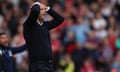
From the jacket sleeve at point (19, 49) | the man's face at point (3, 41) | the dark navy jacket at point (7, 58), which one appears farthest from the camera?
the jacket sleeve at point (19, 49)

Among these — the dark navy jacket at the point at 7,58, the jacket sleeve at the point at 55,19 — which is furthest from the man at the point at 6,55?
the jacket sleeve at the point at 55,19

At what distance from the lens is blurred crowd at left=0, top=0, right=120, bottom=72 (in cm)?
1805

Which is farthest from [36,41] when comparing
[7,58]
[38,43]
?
[7,58]

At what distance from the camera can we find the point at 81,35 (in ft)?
63.7

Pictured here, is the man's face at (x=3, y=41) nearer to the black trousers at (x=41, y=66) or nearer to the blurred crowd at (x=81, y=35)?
the black trousers at (x=41, y=66)

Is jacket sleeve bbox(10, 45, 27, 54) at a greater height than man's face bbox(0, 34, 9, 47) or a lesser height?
lesser

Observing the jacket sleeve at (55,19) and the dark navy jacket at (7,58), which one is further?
the dark navy jacket at (7,58)

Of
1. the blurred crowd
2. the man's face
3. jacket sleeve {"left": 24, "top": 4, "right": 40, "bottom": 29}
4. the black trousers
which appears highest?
jacket sleeve {"left": 24, "top": 4, "right": 40, "bottom": 29}

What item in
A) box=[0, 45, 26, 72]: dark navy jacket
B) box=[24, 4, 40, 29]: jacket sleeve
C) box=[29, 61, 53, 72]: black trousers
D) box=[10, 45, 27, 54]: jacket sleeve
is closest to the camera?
box=[24, 4, 40, 29]: jacket sleeve

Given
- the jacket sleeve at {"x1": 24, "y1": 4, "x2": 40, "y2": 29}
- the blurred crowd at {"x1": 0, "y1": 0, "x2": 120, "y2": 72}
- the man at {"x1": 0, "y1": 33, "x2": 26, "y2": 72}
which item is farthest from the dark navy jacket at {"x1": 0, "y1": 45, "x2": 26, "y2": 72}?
the blurred crowd at {"x1": 0, "y1": 0, "x2": 120, "y2": 72}

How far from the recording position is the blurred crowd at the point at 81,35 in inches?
711

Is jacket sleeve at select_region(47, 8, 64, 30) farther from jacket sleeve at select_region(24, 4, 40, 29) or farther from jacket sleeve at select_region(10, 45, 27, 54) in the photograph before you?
jacket sleeve at select_region(10, 45, 27, 54)

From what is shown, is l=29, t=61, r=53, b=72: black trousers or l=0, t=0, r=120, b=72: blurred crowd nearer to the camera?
l=29, t=61, r=53, b=72: black trousers

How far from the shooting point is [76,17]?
66.6ft
